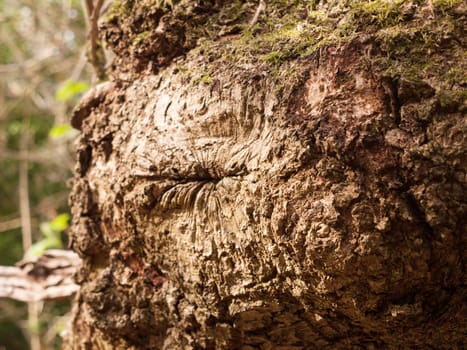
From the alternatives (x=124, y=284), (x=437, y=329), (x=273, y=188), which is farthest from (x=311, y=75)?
(x=124, y=284)

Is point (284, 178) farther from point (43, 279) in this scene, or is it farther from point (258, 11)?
point (43, 279)

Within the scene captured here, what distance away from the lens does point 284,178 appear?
87 cm

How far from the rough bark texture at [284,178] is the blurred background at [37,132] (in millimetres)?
1363

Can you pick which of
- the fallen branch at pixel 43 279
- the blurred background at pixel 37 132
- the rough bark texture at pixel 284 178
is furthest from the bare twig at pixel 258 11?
the blurred background at pixel 37 132

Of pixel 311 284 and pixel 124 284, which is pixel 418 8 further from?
pixel 124 284

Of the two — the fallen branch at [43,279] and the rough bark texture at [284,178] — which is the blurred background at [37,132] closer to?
the fallen branch at [43,279]

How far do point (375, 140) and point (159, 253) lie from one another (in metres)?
0.54

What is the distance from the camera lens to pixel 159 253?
113 cm

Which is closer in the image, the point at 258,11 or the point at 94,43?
the point at 258,11

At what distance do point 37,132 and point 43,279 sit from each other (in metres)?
5.09

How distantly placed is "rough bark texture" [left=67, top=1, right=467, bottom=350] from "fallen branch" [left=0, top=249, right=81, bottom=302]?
549 mm

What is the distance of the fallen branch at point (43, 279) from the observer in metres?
1.78

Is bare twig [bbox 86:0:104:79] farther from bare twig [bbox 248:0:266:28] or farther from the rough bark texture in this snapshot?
bare twig [bbox 248:0:266:28]

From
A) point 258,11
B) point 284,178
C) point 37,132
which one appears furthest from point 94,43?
point 37,132
